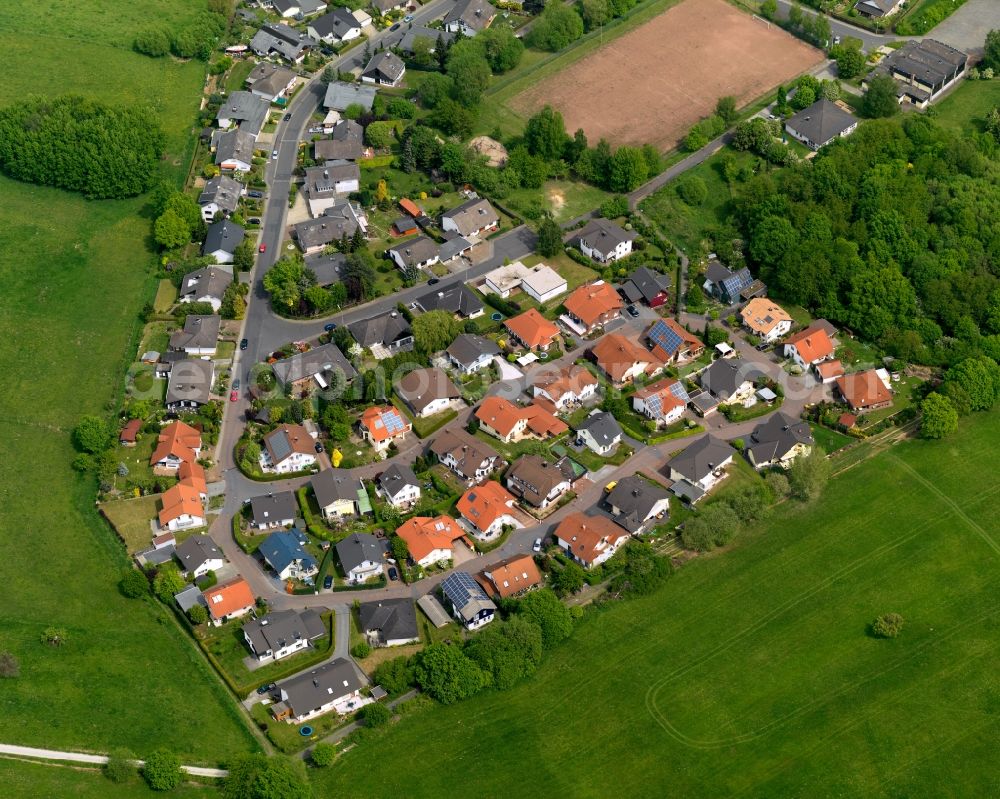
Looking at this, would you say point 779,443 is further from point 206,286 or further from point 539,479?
point 206,286

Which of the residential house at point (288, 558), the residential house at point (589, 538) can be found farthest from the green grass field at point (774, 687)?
the residential house at point (288, 558)

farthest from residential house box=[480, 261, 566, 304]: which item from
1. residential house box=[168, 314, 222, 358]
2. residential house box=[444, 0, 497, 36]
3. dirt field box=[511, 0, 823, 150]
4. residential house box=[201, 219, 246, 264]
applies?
residential house box=[444, 0, 497, 36]

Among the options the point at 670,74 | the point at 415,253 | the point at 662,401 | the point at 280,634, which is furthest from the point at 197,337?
the point at 670,74

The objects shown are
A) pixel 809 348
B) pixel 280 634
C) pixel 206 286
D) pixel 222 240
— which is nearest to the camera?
pixel 280 634

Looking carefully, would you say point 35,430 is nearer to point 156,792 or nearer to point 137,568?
point 137,568

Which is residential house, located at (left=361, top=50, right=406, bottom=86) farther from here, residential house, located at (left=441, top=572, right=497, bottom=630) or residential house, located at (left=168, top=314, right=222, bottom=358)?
residential house, located at (left=441, top=572, right=497, bottom=630)

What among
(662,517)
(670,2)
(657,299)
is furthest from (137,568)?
(670,2)

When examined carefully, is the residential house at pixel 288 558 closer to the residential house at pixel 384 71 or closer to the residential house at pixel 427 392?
the residential house at pixel 427 392
